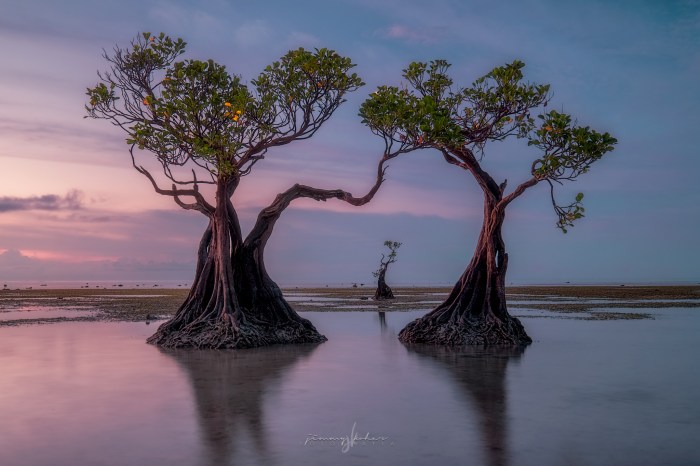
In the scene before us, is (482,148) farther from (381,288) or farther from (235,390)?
(381,288)

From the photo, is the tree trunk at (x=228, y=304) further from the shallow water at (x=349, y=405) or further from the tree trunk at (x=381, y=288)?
the tree trunk at (x=381, y=288)

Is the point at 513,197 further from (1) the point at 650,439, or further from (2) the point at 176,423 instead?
(2) the point at 176,423

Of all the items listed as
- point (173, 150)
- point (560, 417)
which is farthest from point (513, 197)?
point (560, 417)

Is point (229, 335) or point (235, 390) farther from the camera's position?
point (229, 335)

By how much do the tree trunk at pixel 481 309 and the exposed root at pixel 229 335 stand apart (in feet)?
12.7

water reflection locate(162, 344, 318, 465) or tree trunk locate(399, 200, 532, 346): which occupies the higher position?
tree trunk locate(399, 200, 532, 346)

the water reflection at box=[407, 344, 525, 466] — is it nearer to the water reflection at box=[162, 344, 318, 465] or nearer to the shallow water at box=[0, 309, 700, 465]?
the shallow water at box=[0, 309, 700, 465]

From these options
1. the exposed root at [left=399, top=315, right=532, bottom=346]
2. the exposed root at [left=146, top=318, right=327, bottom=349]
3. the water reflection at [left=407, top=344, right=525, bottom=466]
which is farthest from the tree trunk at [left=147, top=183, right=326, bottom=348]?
the water reflection at [left=407, top=344, right=525, bottom=466]

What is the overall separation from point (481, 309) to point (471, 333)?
149cm

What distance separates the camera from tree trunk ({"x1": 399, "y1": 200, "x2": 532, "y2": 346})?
21922 millimetres

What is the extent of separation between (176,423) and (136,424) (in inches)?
23.5

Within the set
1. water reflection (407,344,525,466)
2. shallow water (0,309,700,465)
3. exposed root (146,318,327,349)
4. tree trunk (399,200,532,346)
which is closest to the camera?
shallow water (0,309,700,465)

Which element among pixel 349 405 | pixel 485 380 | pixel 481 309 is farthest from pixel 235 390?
pixel 481 309

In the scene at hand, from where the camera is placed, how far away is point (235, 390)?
1288 cm
